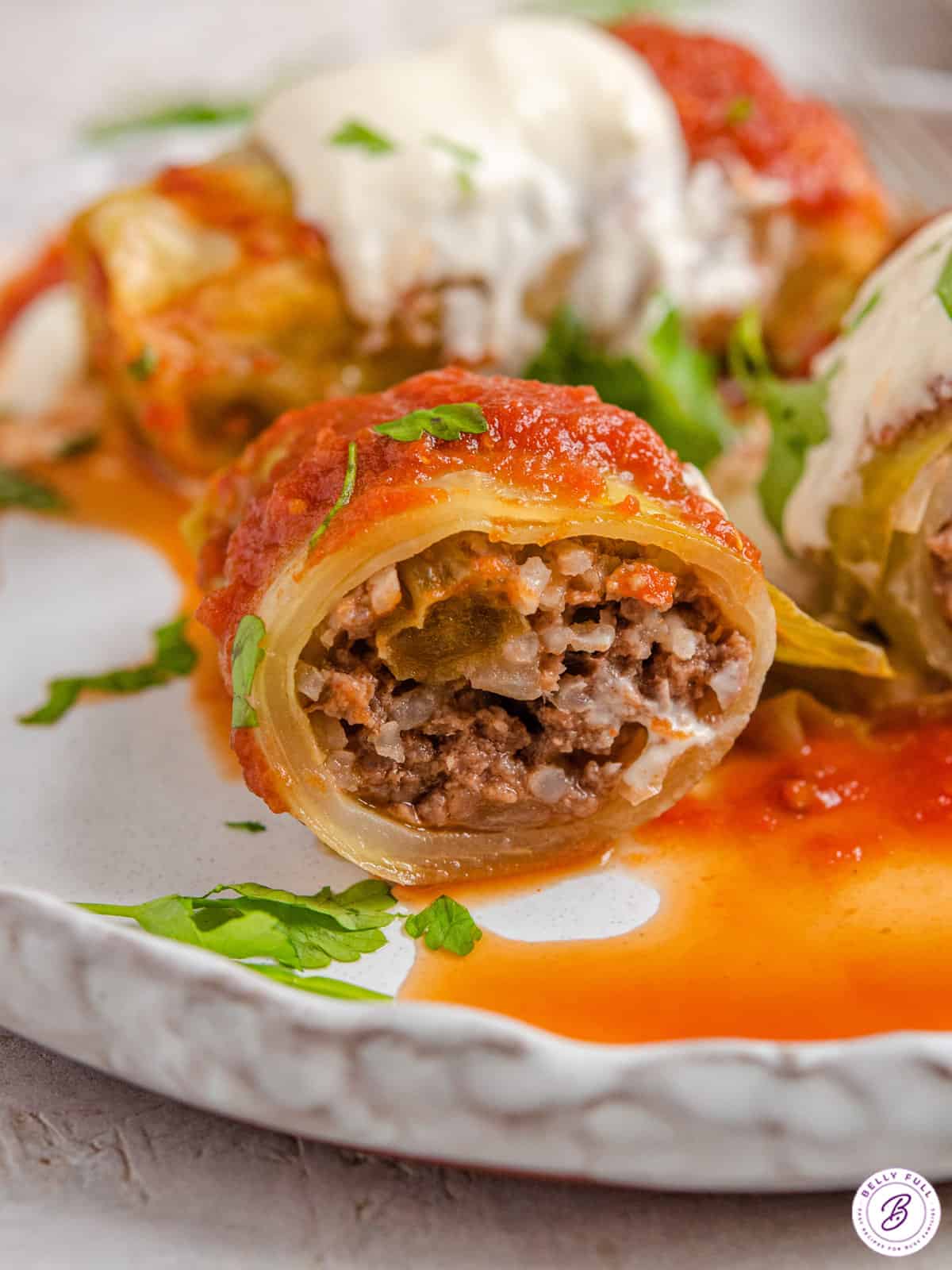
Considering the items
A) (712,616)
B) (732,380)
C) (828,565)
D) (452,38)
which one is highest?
(452,38)

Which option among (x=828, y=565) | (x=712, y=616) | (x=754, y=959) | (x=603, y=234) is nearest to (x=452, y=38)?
(x=603, y=234)

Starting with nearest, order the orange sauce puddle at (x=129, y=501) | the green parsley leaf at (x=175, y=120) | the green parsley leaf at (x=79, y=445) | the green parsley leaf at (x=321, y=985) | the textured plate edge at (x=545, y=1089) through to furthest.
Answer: the textured plate edge at (x=545, y=1089), the green parsley leaf at (x=321, y=985), the orange sauce puddle at (x=129, y=501), the green parsley leaf at (x=79, y=445), the green parsley leaf at (x=175, y=120)

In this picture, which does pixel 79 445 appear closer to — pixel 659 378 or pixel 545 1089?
pixel 659 378

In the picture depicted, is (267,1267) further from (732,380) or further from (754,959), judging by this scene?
(732,380)

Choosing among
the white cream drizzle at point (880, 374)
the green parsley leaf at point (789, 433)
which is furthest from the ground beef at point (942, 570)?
the green parsley leaf at point (789, 433)

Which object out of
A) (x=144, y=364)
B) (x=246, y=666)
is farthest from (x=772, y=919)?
(x=144, y=364)

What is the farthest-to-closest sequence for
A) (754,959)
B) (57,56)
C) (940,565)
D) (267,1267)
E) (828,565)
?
(57,56) → (828,565) → (940,565) → (754,959) → (267,1267)

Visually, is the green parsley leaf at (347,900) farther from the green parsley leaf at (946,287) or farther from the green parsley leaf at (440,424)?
the green parsley leaf at (946,287)

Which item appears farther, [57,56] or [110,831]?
[57,56]

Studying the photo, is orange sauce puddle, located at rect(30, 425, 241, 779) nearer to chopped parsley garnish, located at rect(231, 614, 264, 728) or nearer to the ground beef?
chopped parsley garnish, located at rect(231, 614, 264, 728)
